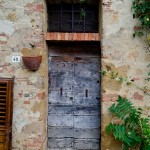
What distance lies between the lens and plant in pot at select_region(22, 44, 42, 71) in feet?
17.5

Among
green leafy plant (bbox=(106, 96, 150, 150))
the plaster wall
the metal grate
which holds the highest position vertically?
the metal grate

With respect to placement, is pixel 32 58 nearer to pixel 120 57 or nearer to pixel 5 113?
pixel 5 113

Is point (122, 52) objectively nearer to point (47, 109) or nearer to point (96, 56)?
point (96, 56)

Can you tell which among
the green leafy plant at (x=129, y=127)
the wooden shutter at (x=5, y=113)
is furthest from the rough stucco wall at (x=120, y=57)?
the wooden shutter at (x=5, y=113)

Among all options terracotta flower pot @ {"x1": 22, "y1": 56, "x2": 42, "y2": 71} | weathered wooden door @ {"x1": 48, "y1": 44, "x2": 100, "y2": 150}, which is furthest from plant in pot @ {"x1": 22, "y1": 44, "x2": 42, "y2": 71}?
weathered wooden door @ {"x1": 48, "y1": 44, "x2": 100, "y2": 150}

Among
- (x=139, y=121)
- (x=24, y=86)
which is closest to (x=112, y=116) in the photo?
(x=139, y=121)

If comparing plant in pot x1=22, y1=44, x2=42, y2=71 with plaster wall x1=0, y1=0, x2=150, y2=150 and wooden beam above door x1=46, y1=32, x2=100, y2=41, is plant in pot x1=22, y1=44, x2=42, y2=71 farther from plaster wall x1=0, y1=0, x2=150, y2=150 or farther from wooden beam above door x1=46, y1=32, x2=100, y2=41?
wooden beam above door x1=46, y1=32, x2=100, y2=41

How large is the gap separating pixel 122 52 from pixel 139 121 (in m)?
1.29

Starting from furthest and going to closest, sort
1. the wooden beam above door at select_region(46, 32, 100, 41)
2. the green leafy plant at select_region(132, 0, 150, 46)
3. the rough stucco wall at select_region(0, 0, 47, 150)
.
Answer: the wooden beam above door at select_region(46, 32, 100, 41) → the rough stucco wall at select_region(0, 0, 47, 150) → the green leafy plant at select_region(132, 0, 150, 46)

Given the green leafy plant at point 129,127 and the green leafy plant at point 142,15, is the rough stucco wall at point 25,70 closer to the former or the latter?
the green leafy plant at point 129,127

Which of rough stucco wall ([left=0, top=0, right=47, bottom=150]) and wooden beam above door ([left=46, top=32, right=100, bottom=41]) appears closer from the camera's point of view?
rough stucco wall ([left=0, top=0, right=47, bottom=150])

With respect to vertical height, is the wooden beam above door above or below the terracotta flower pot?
above

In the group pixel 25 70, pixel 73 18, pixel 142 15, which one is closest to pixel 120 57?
pixel 142 15

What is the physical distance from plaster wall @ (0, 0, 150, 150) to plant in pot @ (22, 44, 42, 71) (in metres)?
0.04
